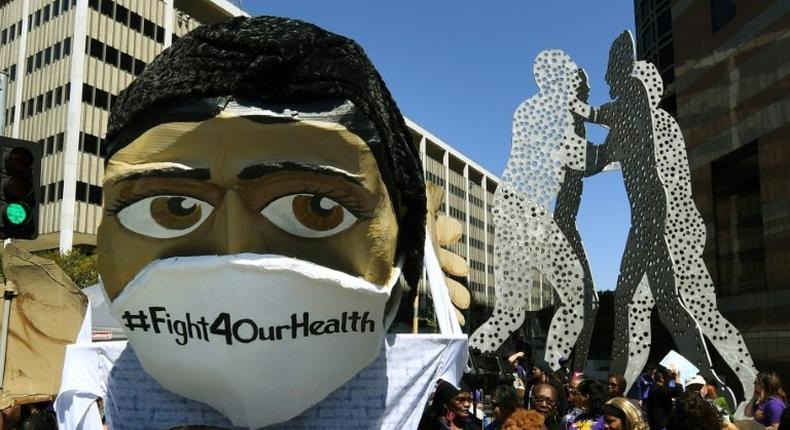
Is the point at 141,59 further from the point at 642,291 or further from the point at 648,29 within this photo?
the point at 642,291

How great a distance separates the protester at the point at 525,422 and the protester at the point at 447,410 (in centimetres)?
33

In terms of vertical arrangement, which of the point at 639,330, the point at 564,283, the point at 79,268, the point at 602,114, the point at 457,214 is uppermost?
the point at 457,214

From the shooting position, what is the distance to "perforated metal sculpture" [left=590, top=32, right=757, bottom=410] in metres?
12.2

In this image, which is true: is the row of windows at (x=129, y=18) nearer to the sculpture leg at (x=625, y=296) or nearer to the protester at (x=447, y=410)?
the sculpture leg at (x=625, y=296)

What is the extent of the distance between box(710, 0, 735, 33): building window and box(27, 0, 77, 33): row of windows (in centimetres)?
2476

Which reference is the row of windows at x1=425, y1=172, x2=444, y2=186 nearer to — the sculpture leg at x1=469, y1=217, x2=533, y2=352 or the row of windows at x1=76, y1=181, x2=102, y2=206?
the row of windows at x1=76, y1=181, x2=102, y2=206

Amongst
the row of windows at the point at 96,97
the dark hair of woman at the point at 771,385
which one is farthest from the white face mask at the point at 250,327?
the row of windows at the point at 96,97

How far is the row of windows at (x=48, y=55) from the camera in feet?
101

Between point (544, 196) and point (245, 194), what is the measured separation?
492 inches

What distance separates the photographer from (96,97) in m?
31.2

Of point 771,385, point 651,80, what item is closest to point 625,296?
point 651,80

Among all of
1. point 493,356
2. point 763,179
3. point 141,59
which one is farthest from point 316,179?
point 141,59

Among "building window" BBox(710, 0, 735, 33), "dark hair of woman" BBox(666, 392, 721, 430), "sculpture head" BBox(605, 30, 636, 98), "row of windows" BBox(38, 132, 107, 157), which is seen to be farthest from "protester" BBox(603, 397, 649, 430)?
"row of windows" BBox(38, 132, 107, 157)

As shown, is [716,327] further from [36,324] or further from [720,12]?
[720,12]
